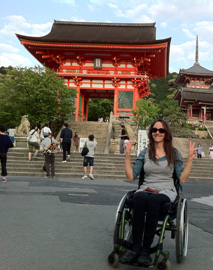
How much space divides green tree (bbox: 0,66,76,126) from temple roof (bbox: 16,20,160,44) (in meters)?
8.17

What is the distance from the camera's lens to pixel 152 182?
3627 millimetres

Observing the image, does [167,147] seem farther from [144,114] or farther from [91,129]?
[91,129]

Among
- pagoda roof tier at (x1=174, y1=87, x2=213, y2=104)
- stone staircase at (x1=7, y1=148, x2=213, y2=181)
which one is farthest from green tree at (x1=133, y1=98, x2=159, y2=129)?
pagoda roof tier at (x1=174, y1=87, x2=213, y2=104)

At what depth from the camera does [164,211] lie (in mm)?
3287

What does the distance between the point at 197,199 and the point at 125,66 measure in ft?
70.7

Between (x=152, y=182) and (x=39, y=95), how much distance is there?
1974 centimetres

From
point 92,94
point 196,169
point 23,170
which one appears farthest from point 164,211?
point 92,94

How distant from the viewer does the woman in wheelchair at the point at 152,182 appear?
318 centimetres

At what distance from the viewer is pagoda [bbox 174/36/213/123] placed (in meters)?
46.1

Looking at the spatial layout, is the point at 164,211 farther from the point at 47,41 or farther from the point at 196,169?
the point at 47,41

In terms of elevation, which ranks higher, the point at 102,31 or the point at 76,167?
the point at 102,31

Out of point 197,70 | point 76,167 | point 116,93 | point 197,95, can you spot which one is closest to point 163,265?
point 76,167

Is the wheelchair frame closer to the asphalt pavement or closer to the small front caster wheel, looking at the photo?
the small front caster wheel

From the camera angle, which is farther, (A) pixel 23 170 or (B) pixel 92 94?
(B) pixel 92 94
